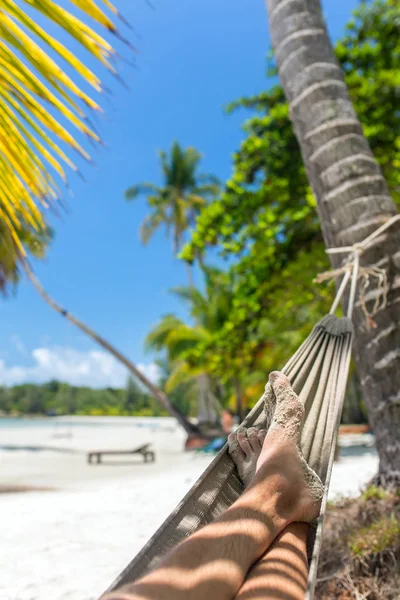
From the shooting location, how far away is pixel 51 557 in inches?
94.7

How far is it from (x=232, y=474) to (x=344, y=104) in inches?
66.0

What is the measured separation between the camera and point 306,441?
4.30 ft

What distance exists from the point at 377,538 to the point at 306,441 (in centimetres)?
69

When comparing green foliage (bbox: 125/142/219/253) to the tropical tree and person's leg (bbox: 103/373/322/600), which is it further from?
person's leg (bbox: 103/373/322/600)

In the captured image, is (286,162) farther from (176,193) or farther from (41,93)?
(176,193)

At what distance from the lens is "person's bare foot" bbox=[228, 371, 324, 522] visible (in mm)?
1081

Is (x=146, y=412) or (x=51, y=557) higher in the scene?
(x=51, y=557)

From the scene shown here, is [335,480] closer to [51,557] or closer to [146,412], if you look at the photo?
[51,557]

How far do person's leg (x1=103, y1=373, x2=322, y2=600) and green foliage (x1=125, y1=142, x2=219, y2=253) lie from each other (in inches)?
698

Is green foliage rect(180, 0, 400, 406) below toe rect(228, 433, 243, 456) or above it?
above

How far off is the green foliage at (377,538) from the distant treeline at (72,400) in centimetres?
4315

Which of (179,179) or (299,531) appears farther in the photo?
(179,179)

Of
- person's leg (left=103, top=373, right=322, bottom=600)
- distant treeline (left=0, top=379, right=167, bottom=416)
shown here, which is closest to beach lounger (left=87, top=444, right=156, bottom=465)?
person's leg (left=103, top=373, right=322, bottom=600)

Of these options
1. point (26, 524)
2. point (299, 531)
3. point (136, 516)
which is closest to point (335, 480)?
point (136, 516)
